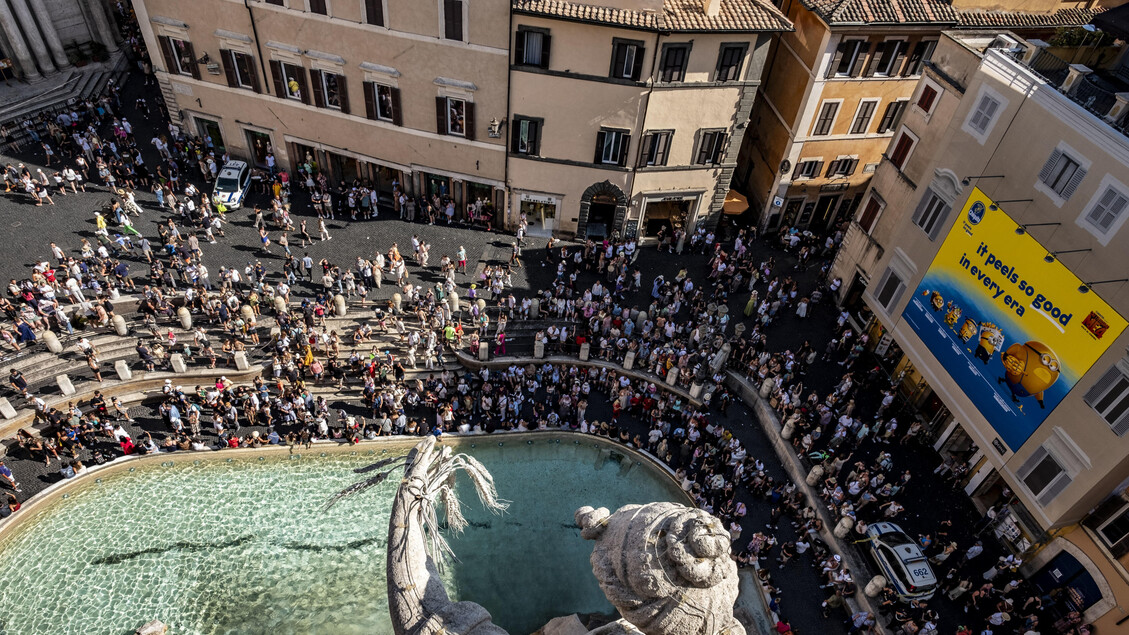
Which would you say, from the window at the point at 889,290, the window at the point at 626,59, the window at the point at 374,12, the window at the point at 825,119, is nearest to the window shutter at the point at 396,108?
the window at the point at 374,12

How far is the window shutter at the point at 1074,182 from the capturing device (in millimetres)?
22031

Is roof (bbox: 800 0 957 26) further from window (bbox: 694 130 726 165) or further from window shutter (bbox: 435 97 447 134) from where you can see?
window shutter (bbox: 435 97 447 134)

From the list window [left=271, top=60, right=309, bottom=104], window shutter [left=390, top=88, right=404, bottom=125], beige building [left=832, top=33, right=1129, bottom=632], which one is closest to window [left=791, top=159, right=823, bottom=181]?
beige building [left=832, top=33, right=1129, bottom=632]

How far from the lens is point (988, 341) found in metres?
25.3

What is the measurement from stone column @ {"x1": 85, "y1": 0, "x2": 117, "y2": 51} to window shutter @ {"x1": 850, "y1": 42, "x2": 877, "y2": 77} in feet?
150

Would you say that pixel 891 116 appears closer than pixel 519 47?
No

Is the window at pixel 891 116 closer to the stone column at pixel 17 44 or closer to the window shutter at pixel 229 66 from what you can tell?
the window shutter at pixel 229 66

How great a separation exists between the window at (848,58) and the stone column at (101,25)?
146 feet

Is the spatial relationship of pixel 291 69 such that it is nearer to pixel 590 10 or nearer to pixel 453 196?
pixel 453 196

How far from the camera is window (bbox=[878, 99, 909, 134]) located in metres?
36.9

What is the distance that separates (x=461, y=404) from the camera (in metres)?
29.6

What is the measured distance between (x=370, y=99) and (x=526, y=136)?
8.32 meters

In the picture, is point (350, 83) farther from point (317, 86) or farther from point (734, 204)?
point (734, 204)

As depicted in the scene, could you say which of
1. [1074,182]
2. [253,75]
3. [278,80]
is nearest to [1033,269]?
[1074,182]
